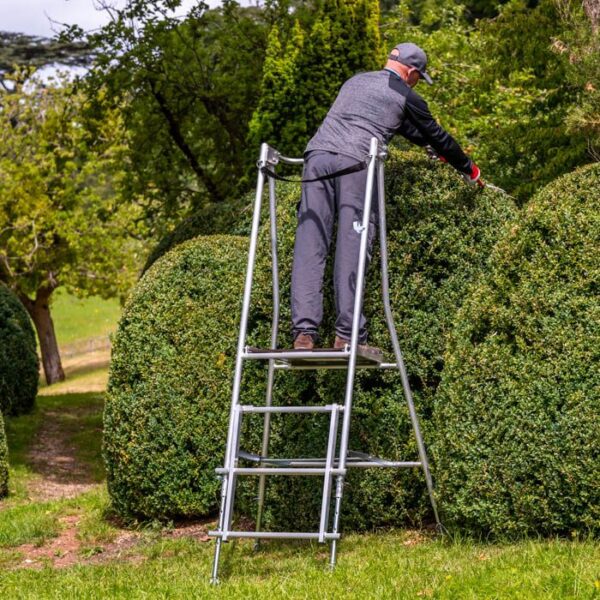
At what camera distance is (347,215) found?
6777 mm

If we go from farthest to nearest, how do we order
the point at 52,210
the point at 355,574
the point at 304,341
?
the point at 52,210 → the point at 304,341 → the point at 355,574

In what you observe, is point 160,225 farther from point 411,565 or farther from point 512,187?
point 411,565

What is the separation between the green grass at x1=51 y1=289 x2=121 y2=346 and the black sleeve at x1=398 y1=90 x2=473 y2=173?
44779 mm

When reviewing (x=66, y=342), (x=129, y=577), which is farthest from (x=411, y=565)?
(x=66, y=342)

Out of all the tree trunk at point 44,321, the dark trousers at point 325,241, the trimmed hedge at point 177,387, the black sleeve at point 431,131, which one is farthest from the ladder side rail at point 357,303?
the tree trunk at point 44,321

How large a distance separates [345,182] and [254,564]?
2519 millimetres

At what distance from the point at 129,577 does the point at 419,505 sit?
2.11m

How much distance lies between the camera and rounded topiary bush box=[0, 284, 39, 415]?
1866 cm

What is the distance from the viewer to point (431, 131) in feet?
22.9

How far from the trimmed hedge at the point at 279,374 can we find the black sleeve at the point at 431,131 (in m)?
0.53

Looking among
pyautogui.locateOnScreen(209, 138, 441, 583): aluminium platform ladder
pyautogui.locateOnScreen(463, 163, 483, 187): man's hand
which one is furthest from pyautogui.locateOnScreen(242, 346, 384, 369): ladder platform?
pyautogui.locateOnScreen(463, 163, 483, 187): man's hand

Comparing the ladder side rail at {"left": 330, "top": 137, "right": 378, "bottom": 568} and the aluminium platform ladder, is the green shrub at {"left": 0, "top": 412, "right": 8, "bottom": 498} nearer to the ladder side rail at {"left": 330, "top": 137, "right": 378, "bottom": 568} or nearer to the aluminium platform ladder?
the aluminium platform ladder

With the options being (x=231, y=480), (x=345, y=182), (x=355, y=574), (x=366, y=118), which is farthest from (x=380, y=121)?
(x=355, y=574)

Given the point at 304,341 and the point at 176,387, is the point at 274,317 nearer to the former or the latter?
the point at 304,341
